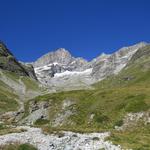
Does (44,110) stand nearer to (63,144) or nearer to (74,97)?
(74,97)

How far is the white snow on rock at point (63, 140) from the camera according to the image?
40.6 meters

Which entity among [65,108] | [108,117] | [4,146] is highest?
[65,108]

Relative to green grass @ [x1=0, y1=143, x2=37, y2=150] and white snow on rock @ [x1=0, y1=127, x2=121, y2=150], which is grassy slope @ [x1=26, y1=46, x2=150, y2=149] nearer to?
white snow on rock @ [x1=0, y1=127, x2=121, y2=150]

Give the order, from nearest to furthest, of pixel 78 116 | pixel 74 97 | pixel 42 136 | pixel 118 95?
pixel 42 136 → pixel 78 116 → pixel 118 95 → pixel 74 97

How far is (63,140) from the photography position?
42.8 m

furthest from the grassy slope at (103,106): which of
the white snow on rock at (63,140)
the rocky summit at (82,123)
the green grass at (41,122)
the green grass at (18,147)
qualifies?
the green grass at (18,147)

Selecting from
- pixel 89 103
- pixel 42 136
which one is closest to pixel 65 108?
pixel 89 103

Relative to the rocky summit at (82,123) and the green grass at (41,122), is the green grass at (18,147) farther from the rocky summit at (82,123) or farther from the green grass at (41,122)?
the green grass at (41,122)

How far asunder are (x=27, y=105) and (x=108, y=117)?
32031 millimetres

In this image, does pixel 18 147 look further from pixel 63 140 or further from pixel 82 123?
pixel 82 123

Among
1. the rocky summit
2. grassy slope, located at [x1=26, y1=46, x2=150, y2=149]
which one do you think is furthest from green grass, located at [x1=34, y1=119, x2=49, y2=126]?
grassy slope, located at [x1=26, y1=46, x2=150, y2=149]

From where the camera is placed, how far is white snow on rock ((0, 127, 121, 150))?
133 feet

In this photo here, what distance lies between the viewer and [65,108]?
8575cm

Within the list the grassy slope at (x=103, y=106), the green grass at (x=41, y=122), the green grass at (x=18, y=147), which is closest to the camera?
the green grass at (x=18, y=147)
